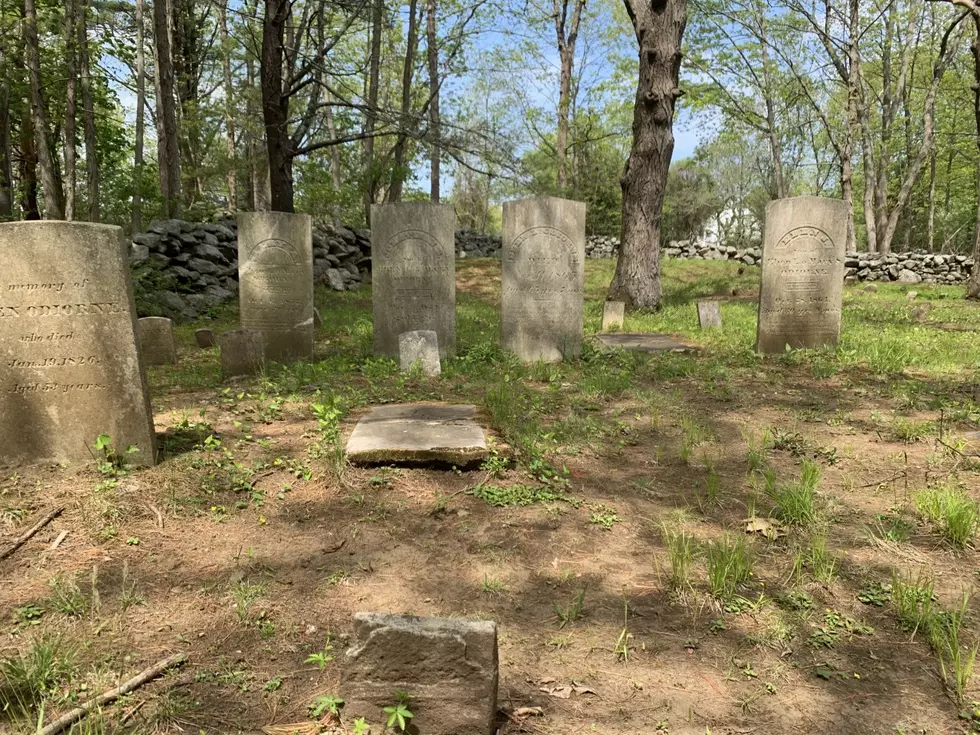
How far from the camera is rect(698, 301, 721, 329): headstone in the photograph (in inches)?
375

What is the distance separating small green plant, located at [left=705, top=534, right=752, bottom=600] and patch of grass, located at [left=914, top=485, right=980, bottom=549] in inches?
42.0

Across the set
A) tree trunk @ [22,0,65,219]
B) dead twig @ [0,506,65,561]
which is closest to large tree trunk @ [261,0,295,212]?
tree trunk @ [22,0,65,219]

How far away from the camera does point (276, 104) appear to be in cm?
1127

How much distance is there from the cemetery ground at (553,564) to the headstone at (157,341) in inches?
83.9

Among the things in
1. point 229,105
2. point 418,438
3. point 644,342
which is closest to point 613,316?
point 644,342

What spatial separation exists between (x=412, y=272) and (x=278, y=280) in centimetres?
164

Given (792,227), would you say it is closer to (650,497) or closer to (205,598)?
(650,497)

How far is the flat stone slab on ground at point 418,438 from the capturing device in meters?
3.62

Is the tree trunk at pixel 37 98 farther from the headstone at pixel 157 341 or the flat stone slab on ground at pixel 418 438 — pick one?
the flat stone slab on ground at pixel 418 438

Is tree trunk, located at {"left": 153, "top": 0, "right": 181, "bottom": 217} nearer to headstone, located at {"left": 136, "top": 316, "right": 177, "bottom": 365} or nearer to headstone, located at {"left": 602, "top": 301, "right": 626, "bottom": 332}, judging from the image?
headstone, located at {"left": 136, "top": 316, "right": 177, "bottom": 365}

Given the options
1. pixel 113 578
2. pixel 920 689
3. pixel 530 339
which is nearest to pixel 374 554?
pixel 113 578

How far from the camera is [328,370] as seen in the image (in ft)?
21.3

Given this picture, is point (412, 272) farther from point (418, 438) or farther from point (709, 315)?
point (709, 315)

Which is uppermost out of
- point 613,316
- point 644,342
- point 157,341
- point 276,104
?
point 276,104
